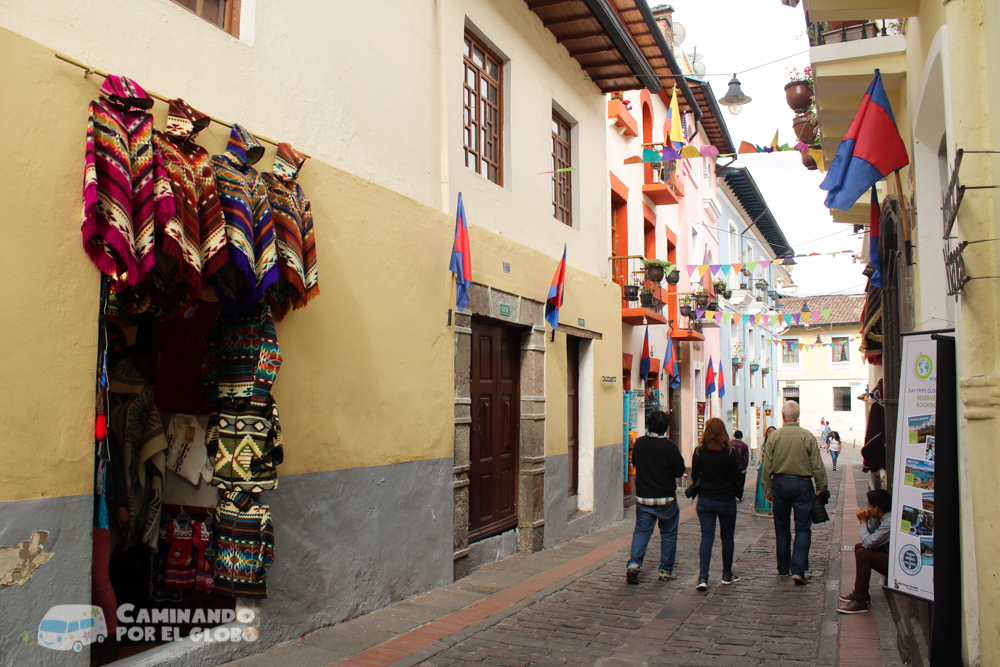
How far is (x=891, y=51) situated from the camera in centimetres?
667

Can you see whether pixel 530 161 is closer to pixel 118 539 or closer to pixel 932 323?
pixel 932 323

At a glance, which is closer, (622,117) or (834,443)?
(622,117)

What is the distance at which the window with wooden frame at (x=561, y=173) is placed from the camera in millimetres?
11281

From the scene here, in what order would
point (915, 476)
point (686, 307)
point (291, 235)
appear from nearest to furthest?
point (915, 476), point (291, 235), point (686, 307)

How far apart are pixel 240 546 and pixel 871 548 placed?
499cm

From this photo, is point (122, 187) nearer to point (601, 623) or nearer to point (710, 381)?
point (601, 623)

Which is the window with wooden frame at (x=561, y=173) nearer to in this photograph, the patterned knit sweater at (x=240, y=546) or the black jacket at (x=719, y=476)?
the black jacket at (x=719, y=476)

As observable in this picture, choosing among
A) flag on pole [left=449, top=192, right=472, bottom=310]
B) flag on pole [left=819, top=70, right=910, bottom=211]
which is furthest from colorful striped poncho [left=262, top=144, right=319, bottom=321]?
flag on pole [left=819, top=70, right=910, bottom=211]

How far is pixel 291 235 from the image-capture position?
214 inches

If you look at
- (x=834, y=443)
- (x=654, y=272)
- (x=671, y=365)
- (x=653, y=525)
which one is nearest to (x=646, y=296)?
(x=654, y=272)

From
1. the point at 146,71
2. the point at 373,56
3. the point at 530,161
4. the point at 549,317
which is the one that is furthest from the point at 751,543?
the point at 146,71

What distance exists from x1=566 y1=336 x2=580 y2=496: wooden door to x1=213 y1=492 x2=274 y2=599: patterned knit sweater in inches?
268

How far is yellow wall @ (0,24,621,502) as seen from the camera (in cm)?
399

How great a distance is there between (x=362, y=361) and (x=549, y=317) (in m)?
3.76
